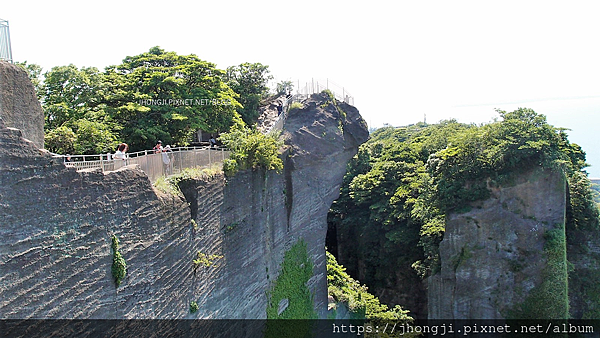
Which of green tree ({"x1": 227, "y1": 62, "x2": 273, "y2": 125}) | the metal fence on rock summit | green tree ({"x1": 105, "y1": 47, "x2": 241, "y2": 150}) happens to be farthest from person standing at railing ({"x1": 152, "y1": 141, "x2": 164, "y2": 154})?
green tree ({"x1": 227, "y1": 62, "x2": 273, "y2": 125})

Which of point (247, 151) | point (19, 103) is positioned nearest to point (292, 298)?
point (247, 151)

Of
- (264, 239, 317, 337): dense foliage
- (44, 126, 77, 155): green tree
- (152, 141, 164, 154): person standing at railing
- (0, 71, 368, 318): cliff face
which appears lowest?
(264, 239, 317, 337): dense foliage

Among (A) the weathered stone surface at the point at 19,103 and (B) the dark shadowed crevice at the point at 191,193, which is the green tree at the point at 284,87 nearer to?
(B) the dark shadowed crevice at the point at 191,193

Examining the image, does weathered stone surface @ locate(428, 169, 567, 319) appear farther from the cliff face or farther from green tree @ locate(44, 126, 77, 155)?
green tree @ locate(44, 126, 77, 155)

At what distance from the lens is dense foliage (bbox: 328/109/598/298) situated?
24469 mm

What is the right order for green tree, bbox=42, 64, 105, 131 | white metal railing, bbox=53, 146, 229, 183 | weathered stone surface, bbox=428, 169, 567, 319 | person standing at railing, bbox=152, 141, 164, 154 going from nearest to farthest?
1. white metal railing, bbox=53, 146, 229, 183
2. person standing at railing, bbox=152, 141, 164, 154
3. green tree, bbox=42, 64, 105, 131
4. weathered stone surface, bbox=428, 169, 567, 319

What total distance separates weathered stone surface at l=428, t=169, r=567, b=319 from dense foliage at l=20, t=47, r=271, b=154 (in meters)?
13.7

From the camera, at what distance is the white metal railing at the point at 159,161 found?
9.38 metres

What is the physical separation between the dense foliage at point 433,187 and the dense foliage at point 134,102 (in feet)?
42.4

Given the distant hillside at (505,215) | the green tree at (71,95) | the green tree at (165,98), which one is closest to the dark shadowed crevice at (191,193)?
the green tree at (165,98)

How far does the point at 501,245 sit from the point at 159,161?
62.5ft

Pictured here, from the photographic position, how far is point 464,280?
979 inches

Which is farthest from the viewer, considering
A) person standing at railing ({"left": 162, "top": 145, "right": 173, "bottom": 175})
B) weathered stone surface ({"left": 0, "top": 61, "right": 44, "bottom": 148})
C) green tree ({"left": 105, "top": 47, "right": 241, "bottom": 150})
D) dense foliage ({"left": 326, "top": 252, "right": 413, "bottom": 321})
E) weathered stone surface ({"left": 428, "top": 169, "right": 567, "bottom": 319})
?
dense foliage ({"left": 326, "top": 252, "right": 413, "bottom": 321})

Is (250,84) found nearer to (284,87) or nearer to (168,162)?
(284,87)
